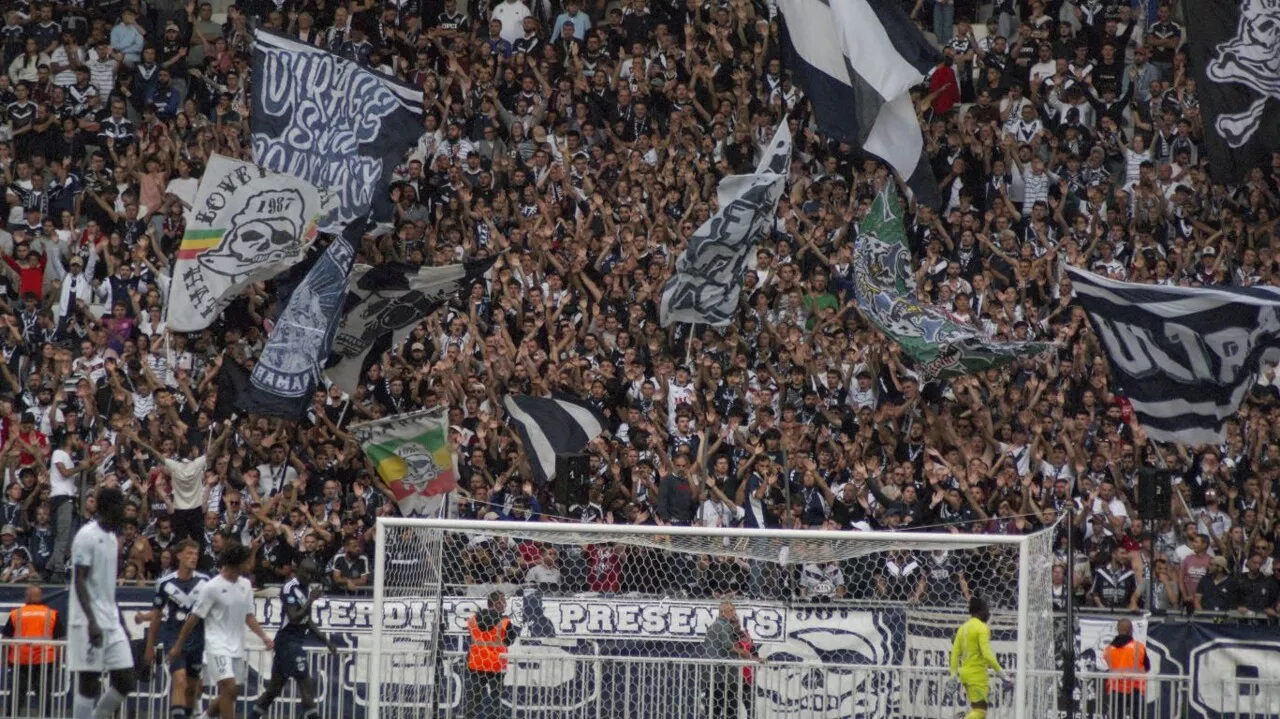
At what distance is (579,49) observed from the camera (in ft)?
92.5

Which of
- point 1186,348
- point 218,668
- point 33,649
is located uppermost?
point 1186,348

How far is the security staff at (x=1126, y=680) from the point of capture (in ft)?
62.6

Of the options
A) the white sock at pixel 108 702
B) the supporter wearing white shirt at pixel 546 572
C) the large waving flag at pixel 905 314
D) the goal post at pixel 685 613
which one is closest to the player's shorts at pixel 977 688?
the goal post at pixel 685 613

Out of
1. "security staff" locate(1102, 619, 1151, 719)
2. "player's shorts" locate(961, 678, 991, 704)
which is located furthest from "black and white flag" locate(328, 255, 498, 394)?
"player's shorts" locate(961, 678, 991, 704)

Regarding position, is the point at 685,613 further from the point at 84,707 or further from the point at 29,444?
the point at 29,444

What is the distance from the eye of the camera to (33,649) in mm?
19562

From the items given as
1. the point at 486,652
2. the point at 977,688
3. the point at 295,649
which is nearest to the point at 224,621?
the point at 295,649

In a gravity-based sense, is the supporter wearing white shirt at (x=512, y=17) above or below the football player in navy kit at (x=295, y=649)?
above

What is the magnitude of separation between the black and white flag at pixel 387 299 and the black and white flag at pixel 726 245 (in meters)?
2.10

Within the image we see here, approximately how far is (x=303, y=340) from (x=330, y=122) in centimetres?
236

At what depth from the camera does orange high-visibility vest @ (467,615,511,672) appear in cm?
1791

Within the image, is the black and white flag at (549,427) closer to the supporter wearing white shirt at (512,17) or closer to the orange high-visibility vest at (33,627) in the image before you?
the orange high-visibility vest at (33,627)

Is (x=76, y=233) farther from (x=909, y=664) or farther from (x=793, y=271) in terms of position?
(x=909, y=664)

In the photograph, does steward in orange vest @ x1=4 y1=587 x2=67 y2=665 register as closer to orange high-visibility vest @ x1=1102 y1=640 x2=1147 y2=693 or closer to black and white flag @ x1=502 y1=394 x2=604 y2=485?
black and white flag @ x1=502 y1=394 x2=604 y2=485
